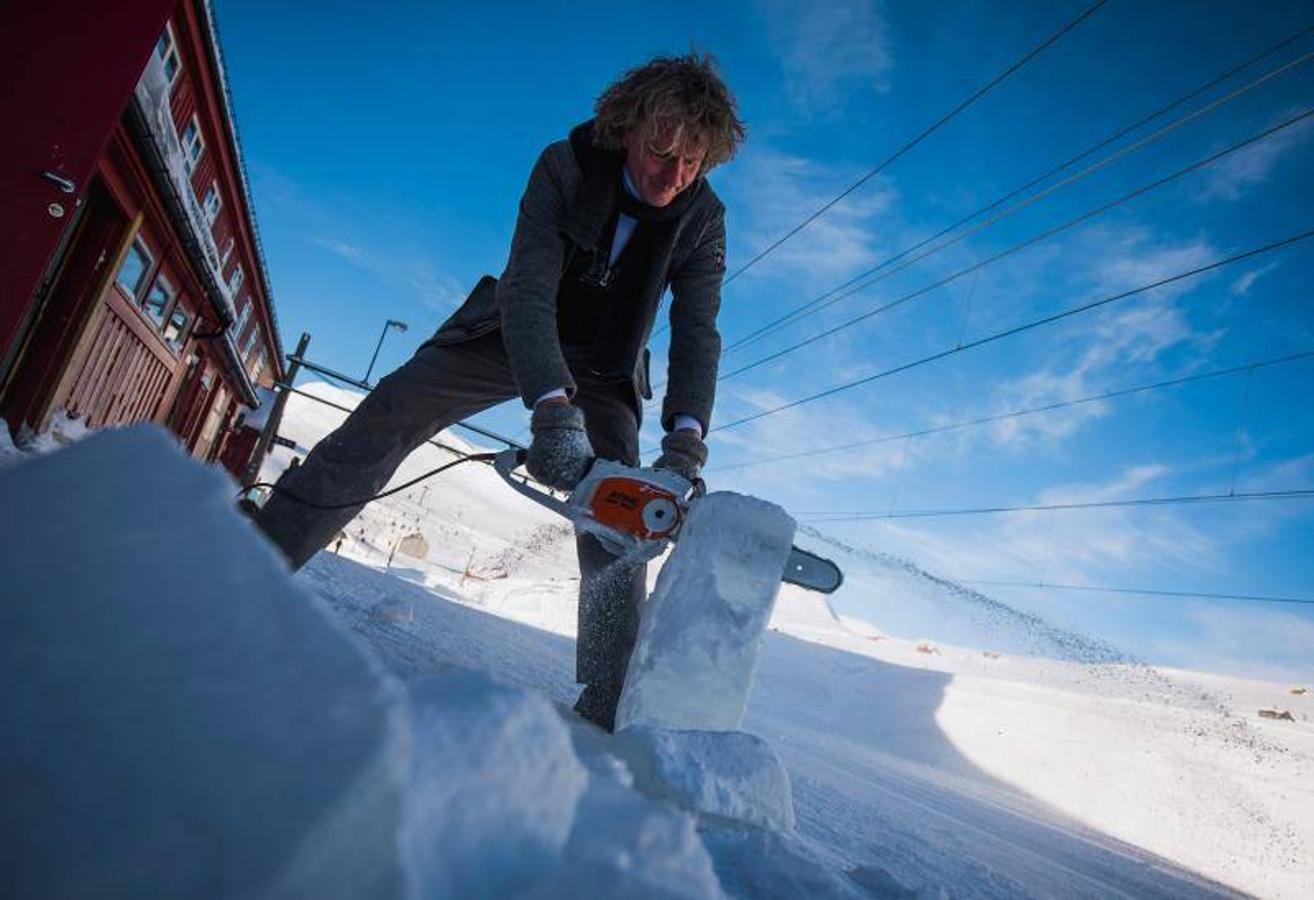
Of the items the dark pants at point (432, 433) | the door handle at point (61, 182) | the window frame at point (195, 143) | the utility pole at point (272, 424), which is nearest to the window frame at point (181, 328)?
the window frame at point (195, 143)

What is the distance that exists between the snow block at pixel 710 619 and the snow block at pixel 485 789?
99cm

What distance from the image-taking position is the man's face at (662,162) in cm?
205

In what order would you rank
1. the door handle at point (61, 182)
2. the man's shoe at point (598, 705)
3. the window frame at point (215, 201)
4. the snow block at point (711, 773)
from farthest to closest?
the window frame at point (215, 201) → the door handle at point (61, 182) → the man's shoe at point (598, 705) → the snow block at point (711, 773)

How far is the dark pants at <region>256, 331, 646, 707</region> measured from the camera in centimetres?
205

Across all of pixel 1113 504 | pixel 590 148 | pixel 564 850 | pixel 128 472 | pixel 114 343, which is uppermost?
pixel 1113 504

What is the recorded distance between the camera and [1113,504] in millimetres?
10281

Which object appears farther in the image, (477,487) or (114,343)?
(477,487)

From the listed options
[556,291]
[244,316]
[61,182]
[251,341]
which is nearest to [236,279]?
[244,316]

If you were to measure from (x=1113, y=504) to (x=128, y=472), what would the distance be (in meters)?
12.3

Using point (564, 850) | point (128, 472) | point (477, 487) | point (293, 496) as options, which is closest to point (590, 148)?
point (293, 496)

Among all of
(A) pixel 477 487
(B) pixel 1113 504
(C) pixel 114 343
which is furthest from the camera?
(A) pixel 477 487

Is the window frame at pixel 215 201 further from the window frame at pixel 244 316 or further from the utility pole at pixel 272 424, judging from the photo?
the window frame at pixel 244 316

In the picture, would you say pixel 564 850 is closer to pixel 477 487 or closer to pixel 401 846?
pixel 401 846

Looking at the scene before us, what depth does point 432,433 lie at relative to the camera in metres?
2.36
